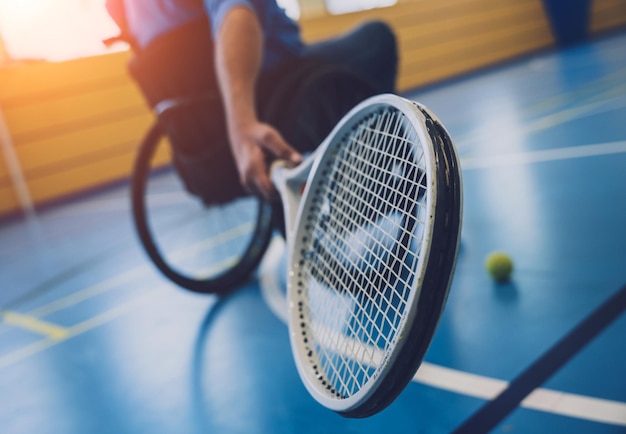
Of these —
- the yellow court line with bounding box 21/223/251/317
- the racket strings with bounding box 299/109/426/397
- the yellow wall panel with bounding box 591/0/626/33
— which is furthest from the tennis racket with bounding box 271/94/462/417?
the yellow wall panel with bounding box 591/0/626/33

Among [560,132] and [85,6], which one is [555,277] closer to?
[560,132]

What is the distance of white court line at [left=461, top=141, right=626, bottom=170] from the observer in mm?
2995

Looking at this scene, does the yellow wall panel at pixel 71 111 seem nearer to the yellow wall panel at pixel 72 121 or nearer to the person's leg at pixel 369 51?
the yellow wall panel at pixel 72 121

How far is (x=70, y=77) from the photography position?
20.0ft

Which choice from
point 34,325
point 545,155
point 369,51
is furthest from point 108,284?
point 545,155

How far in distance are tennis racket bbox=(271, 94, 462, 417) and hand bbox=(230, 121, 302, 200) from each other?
0.10ft

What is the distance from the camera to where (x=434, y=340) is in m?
1.52

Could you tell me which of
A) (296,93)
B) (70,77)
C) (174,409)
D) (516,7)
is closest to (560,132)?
(296,93)

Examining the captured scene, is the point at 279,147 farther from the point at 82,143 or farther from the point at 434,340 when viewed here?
the point at 82,143

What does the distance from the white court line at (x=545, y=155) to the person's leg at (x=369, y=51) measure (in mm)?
1389

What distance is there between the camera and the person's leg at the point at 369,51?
1.96 m

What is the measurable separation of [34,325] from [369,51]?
1636 millimetres

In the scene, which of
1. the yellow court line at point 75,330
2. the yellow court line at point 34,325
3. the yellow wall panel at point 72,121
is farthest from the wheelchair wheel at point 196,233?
the yellow wall panel at point 72,121

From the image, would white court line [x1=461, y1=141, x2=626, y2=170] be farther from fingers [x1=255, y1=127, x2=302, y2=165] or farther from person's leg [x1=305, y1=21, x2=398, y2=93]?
fingers [x1=255, y1=127, x2=302, y2=165]
